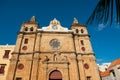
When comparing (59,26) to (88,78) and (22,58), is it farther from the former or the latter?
(88,78)

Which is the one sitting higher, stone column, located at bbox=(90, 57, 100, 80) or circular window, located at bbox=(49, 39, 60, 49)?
circular window, located at bbox=(49, 39, 60, 49)

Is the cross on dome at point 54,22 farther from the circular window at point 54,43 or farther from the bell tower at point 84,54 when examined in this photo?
the circular window at point 54,43

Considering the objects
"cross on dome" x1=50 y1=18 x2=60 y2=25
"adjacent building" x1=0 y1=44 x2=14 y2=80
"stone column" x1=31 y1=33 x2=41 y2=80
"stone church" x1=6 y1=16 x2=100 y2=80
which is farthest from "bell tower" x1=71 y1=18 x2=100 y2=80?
"adjacent building" x1=0 y1=44 x2=14 y2=80

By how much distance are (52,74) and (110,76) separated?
15.9 metres

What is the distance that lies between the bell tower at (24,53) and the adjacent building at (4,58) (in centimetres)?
268

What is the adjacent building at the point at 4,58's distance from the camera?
79.0ft

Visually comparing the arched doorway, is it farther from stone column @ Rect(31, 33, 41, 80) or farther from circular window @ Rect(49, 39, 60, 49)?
circular window @ Rect(49, 39, 60, 49)

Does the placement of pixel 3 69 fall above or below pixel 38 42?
below

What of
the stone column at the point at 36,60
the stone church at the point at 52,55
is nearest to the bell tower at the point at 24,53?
the stone church at the point at 52,55

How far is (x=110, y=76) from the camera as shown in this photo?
3127cm

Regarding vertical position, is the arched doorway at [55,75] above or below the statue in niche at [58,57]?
Result: below

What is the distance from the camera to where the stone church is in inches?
891

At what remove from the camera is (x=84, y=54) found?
25.8m

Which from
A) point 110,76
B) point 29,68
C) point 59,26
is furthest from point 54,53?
point 110,76
